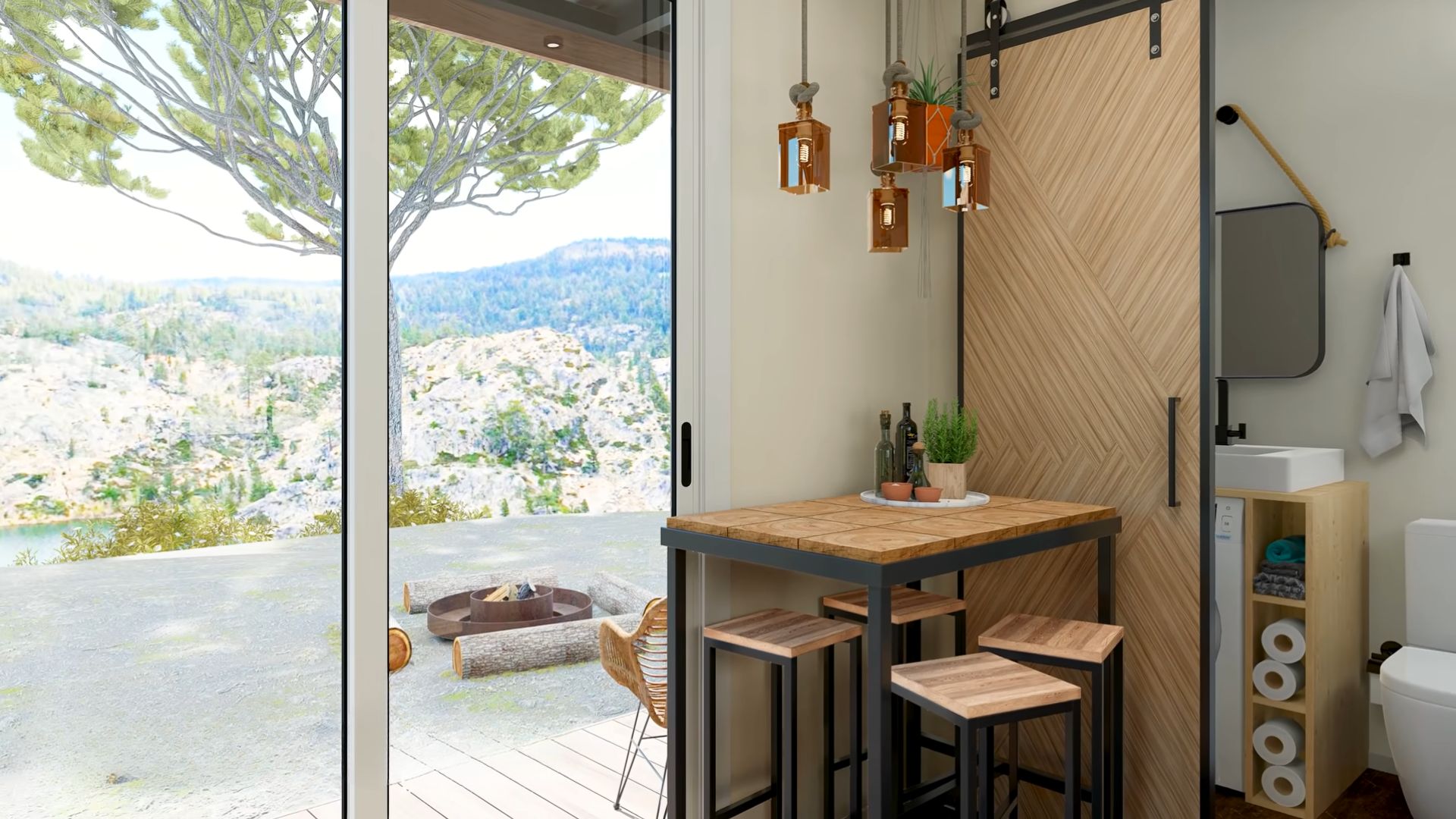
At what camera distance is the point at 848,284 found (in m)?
2.54

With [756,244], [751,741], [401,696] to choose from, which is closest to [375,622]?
[401,696]

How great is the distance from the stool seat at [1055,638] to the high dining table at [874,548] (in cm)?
19

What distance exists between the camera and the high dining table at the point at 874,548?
1.67 metres

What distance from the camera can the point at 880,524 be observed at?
197cm

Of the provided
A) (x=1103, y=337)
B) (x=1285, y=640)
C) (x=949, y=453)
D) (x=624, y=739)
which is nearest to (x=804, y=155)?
(x=949, y=453)

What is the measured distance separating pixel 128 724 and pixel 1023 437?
223cm

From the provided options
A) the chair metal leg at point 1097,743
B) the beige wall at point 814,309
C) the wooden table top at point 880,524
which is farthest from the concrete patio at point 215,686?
the chair metal leg at point 1097,743

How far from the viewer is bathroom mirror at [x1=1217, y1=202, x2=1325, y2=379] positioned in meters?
3.08

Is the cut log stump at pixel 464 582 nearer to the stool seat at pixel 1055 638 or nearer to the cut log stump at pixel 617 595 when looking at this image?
the cut log stump at pixel 617 595

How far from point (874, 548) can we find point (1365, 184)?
2476 millimetres

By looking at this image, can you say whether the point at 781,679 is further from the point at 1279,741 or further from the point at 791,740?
the point at 1279,741

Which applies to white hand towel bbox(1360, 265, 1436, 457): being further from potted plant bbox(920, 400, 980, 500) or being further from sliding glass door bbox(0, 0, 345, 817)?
sliding glass door bbox(0, 0, 345, 817)

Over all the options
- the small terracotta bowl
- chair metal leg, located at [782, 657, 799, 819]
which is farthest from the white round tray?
chair metal leg, located at [782, 657, 799, 819]

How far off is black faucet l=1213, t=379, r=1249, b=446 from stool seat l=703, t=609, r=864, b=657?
6.34 feet
